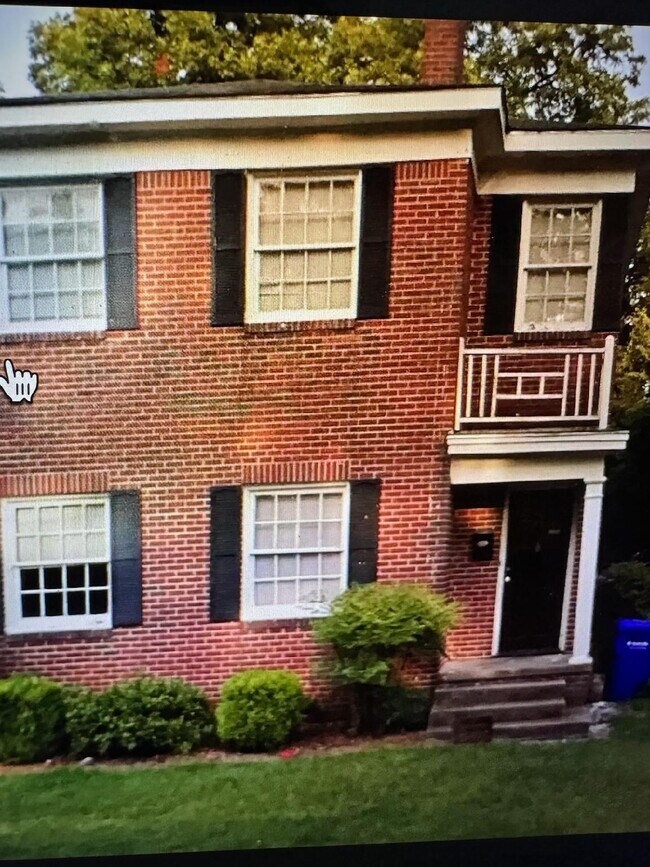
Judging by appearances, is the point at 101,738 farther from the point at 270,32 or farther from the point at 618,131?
the point at 618,131

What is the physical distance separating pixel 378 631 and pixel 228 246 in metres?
1.52

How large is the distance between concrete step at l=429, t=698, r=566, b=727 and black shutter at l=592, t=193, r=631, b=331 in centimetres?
149

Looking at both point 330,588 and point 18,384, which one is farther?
point 330,588

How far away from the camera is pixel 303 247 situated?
2.50 metres

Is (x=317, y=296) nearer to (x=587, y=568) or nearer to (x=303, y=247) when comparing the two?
(x=303, y=247)

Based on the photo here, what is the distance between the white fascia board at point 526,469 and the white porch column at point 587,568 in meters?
0.07

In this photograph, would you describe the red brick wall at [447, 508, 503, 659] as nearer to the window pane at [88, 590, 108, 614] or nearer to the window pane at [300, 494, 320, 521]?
the window pane at [300, 494, 320, 521]

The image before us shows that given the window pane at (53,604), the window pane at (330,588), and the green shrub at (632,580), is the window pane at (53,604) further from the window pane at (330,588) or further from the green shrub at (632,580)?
the green shrub at (632,580)

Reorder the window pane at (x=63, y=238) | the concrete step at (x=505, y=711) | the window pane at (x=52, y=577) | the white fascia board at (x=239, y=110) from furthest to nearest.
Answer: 1. the concrete step at (x=505, y=711)
2. the window pane at (x=52, y=577)
3. the window pane at (x=63, y=238)
4. the white fascia board at (x=239, y=110)

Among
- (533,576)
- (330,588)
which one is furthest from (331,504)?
(533,576)

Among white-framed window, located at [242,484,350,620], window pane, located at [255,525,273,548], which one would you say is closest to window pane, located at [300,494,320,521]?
white-framed window, located at [242,484,350,620]

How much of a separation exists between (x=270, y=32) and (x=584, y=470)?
193 centimetres

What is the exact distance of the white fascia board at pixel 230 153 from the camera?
2387 millimetres

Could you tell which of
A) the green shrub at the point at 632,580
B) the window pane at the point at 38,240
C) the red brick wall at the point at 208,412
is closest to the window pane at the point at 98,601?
the red brick wall at the point at 208,412
